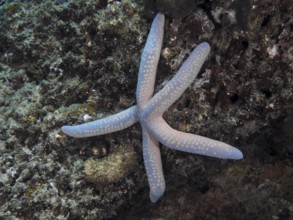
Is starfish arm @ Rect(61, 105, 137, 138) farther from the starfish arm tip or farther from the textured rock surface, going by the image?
the starfish arm tip

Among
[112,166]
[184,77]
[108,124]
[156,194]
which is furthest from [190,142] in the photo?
[112,166]

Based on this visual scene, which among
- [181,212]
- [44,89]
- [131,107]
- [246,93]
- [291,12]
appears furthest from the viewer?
[44,89]

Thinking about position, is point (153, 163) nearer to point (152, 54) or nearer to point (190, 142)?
point (190, 142)

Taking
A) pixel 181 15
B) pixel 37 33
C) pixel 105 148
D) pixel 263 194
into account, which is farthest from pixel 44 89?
pixel 263 194

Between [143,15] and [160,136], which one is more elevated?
[143,15]

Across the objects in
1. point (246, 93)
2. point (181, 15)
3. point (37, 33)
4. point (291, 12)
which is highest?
point (291, 12)

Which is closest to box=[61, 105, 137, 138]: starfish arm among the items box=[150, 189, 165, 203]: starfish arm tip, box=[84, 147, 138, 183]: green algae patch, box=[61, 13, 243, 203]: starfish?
box=[61, 13, 243, 203]: starfish

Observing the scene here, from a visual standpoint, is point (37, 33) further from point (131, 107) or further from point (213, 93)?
point (213, 93)
